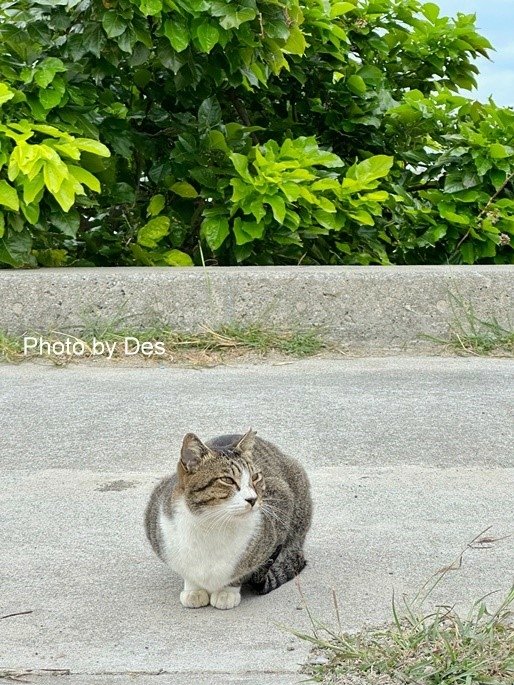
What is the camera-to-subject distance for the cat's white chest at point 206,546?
8.91ft

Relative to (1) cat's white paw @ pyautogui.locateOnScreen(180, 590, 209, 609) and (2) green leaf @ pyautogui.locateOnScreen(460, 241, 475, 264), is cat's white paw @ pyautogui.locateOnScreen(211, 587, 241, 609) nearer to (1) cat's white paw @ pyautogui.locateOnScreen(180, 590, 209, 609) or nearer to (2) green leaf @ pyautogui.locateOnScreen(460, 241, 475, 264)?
(1) cat's white paw @ pyautogui.locateOnScreen(180, 590, 209, 609)

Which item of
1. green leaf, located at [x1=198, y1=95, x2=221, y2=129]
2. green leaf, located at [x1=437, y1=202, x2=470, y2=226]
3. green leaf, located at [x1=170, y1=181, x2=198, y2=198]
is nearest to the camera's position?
green leaf, located at [x1=198, y1=95, x2=221, y2=129]

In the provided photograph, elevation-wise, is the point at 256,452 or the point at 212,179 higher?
the point at 212,179

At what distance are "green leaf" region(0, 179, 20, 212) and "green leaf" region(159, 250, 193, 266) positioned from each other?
1.12 meters

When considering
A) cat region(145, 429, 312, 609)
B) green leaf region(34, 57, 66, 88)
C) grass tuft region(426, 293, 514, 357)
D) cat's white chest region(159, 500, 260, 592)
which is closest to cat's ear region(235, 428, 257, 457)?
cat region(145, 429, 312, 609)

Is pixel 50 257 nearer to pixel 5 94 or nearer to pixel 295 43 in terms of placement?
pixel 5 94

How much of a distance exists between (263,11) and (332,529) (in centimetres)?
369

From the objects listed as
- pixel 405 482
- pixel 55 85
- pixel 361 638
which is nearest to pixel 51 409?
pixel 405 482

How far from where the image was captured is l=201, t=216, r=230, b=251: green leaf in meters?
6.25

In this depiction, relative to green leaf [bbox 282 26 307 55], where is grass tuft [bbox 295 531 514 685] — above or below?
below

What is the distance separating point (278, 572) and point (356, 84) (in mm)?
4914

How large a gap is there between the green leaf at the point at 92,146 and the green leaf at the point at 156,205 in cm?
82

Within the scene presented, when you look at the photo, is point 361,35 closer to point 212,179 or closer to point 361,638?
point 212,179

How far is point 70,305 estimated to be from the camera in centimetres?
577
